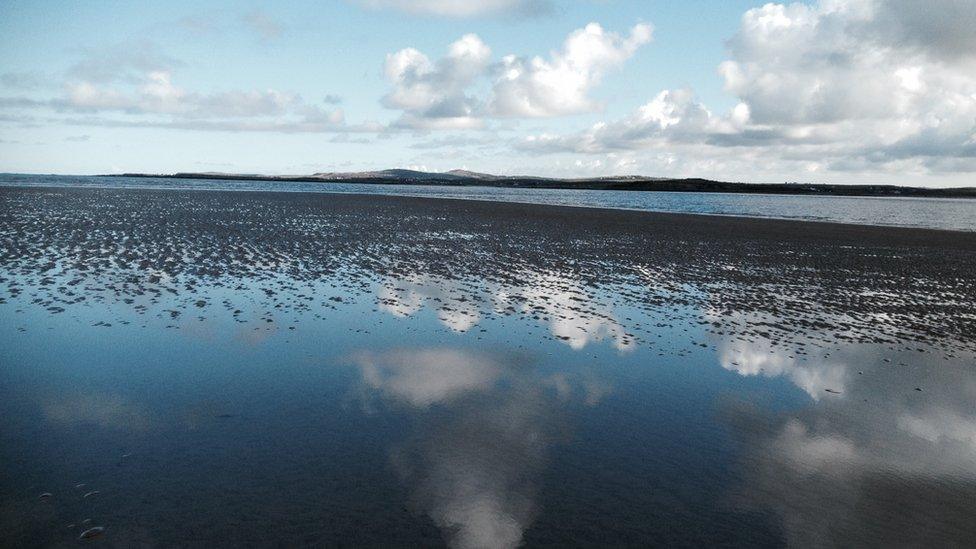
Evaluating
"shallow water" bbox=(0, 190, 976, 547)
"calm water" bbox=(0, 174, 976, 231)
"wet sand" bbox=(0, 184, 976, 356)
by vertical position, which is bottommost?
"shallow water" bbox=(0, 190, 976, 547)

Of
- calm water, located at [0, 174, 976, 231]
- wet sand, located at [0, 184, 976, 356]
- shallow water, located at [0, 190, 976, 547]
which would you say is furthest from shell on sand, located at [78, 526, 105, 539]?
calm water, located at [0, 174, 976, 231]

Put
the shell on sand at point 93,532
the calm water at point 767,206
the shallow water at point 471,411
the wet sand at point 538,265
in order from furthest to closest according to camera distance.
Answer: the calm water at point 767,206
the wet sand at point 538,265
the shallow water at point 471,411
the shell on sand at point 93,532

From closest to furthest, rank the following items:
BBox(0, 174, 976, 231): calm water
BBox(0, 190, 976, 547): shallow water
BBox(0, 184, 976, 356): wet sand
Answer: BBox(0, 190, 976, 547): shallow water
BBox(0, 184, 976, 356): wet sand
BBox(0, 174, 976, 231): calm water

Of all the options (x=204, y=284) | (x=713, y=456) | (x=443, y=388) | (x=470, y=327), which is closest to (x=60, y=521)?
(x=443, y=388)

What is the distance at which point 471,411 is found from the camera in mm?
9609

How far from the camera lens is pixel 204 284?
19.1m

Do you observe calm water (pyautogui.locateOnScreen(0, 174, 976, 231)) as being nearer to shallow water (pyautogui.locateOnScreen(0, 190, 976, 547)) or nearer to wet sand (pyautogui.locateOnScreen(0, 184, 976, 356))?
wet sand (pyautogui.locateOnScreen(0, 184, 976, 356))

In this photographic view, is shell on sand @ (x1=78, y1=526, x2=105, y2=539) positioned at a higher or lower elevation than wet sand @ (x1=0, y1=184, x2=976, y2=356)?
lower

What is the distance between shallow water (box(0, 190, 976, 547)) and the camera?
657 cm

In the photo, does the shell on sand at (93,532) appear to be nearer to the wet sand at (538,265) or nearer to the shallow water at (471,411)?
the shallow water at (471,411)

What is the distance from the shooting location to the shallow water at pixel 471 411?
657 centimetres

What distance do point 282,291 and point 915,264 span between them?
31668 millimetres

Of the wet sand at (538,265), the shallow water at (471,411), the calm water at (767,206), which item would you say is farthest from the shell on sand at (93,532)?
the calm water at (767,206)

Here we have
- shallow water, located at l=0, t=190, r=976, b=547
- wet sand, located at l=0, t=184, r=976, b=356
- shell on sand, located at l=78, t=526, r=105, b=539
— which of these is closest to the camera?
shell on sand, located at l=78, t=526, r=105, b=539
